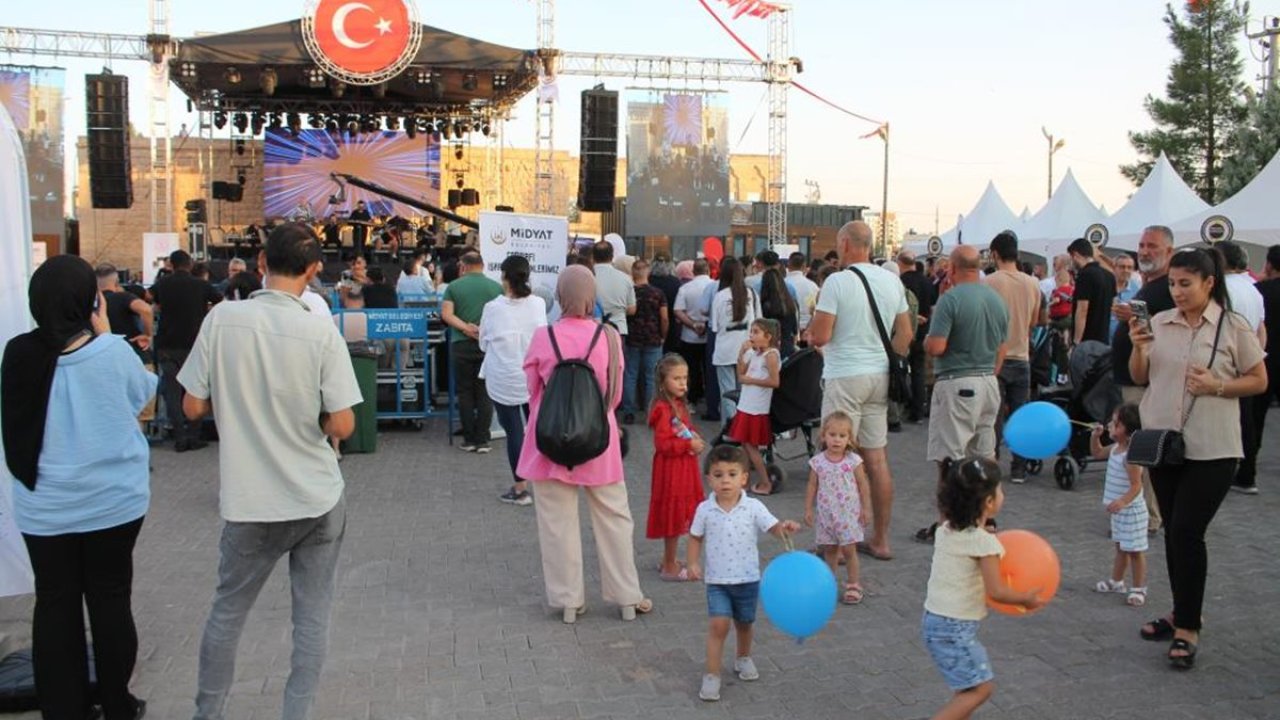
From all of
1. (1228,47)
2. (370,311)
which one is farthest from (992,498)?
(1228,47)

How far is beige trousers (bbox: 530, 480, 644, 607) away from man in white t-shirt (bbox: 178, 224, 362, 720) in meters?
1.68

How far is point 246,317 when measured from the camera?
12.1 feet

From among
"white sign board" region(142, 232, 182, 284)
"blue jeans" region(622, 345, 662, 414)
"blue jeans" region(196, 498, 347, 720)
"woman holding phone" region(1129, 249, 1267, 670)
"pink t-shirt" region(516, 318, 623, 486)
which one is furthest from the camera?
"white sign board" region(142, 232, 182, 284)

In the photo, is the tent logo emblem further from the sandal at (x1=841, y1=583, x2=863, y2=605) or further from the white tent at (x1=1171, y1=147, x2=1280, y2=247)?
the sandal at (x1=841, y1=583, x2=863, y2=605)

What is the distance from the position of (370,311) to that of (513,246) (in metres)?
1.64

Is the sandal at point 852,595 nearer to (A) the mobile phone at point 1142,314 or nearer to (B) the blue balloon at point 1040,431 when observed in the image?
(B) the blue balloon at point 1040,431

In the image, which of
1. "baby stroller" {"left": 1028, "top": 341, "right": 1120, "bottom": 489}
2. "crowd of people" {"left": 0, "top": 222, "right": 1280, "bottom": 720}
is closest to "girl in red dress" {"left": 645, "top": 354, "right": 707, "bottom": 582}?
"crowd of people" {"left": 0, "top": 222, "right": 1280, "bottom": 720}

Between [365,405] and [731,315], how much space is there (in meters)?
3.58

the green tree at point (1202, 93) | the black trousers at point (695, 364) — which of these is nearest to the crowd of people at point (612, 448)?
the black trousers at point (695, 364)

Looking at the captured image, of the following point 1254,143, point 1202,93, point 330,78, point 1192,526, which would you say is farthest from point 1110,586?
point 1202,93

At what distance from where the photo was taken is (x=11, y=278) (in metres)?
4.59

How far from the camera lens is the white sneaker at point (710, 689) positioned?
4.40 m

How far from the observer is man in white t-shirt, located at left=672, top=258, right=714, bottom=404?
11875 mm

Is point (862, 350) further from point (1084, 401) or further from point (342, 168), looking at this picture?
point (342, 168)
